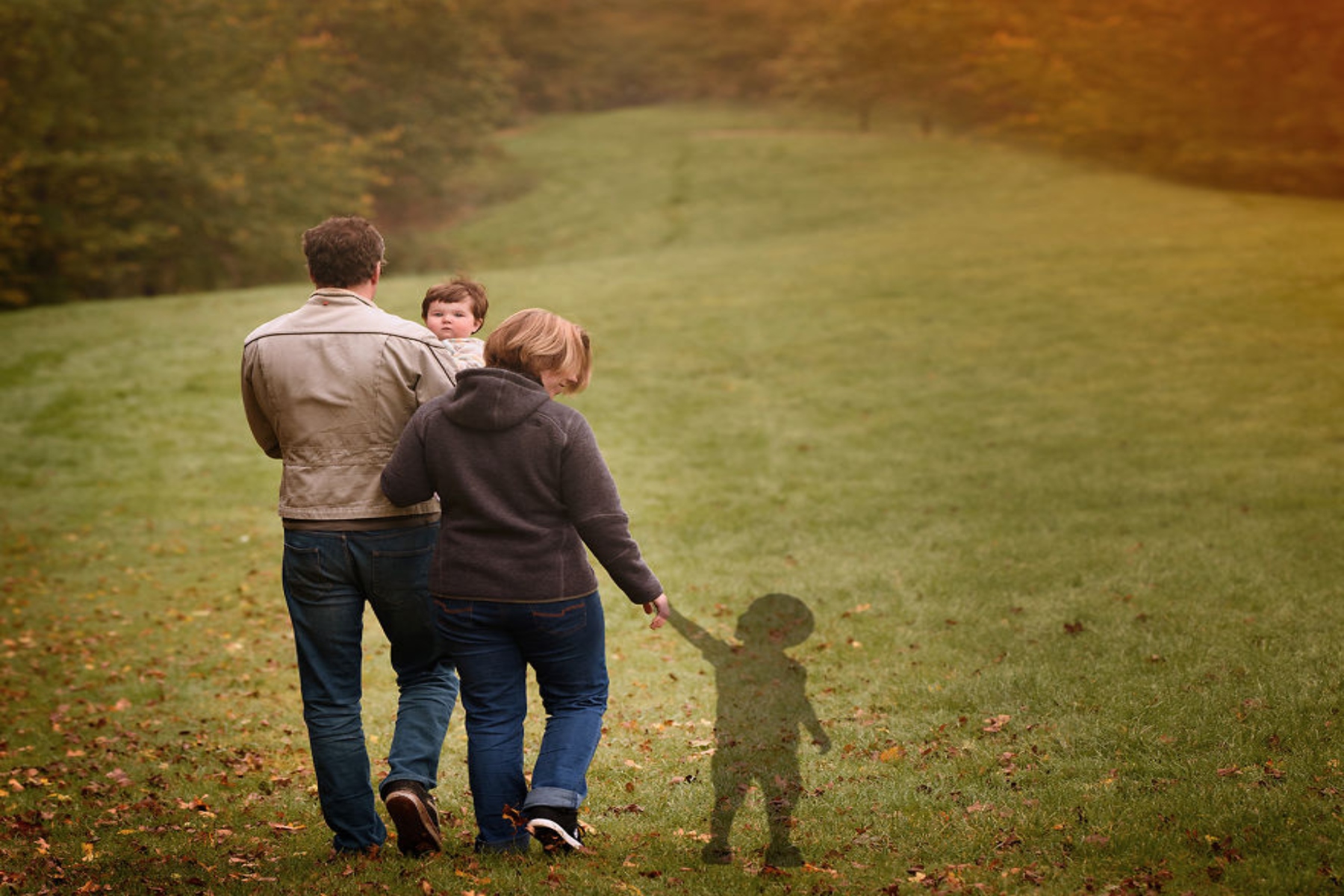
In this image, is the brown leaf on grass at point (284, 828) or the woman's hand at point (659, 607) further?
the brown leaf on grass at point (284, 828)

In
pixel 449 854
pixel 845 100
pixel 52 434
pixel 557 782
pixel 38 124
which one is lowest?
pixel 52 434

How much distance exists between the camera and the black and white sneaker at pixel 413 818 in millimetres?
4301

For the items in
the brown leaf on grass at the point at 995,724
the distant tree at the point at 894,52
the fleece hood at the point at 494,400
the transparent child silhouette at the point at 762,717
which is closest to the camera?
the fleece hood at the point at 494,400

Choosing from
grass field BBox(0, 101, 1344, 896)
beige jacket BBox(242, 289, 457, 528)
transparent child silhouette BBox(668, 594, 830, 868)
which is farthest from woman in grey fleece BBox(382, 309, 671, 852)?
transparent child silhouette BBox(668, 594, 830, 868)

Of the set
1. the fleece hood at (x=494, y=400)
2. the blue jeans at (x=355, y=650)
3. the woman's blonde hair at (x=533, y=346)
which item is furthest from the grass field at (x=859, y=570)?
the woman's blonde hair at (x=533, y=346)

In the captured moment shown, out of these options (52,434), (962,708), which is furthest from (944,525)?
(52,434)

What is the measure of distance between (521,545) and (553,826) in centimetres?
110

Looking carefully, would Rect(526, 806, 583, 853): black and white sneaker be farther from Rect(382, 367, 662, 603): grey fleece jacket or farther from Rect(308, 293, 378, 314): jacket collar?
Rect(308, 293, 378, 314): jacket collar

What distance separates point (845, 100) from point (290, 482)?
182 feet

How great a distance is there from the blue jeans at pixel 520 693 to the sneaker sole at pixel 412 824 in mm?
224

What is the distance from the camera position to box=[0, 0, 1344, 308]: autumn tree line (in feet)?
95.6

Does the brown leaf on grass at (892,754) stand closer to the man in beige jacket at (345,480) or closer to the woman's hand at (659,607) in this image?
the woman's hand at (659,607)

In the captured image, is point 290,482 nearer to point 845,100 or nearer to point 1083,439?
point 1083,439

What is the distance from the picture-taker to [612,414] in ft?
55.4
